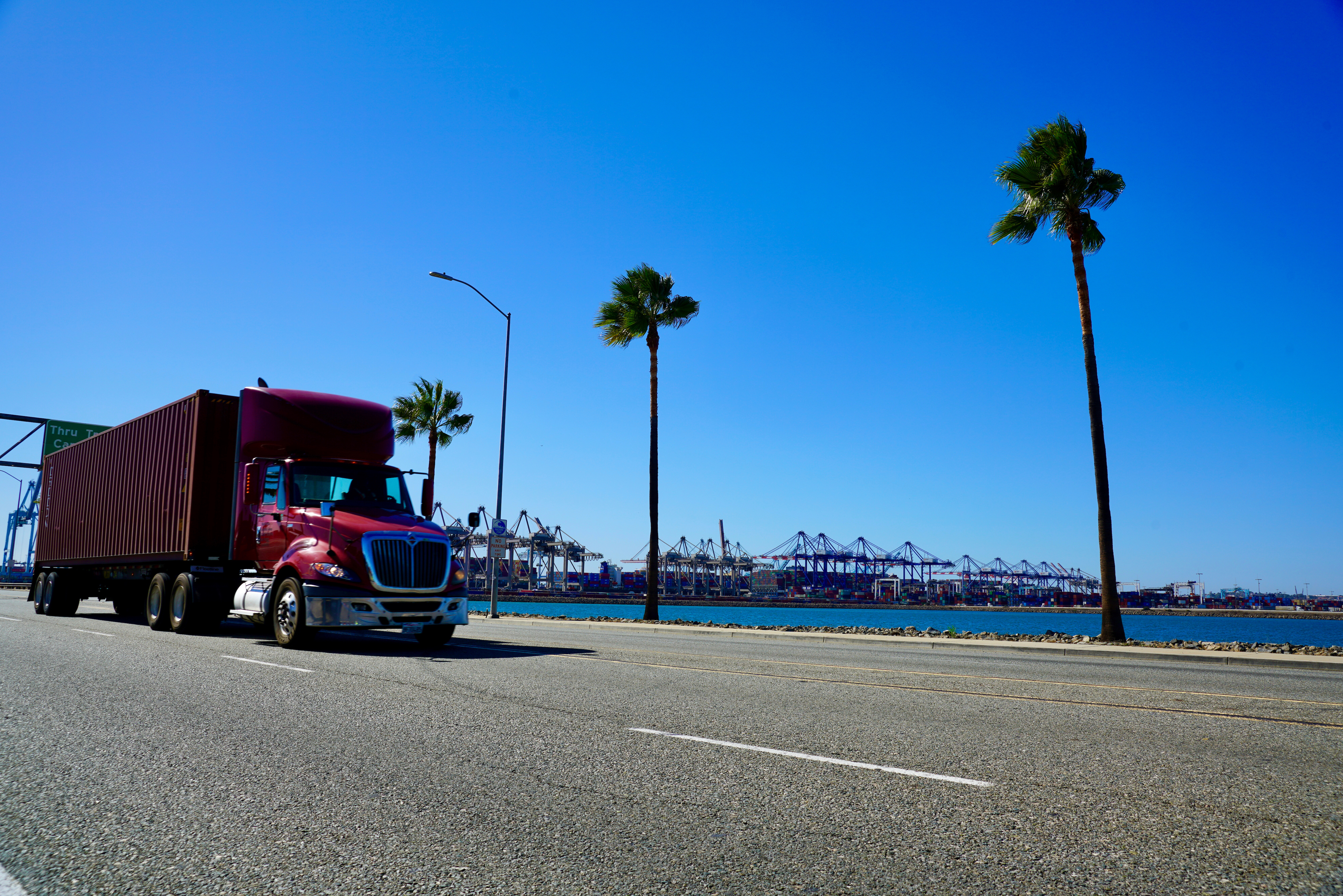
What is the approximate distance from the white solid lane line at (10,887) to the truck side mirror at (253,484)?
1213cm

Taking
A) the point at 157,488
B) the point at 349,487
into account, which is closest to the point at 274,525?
the point at 349,487

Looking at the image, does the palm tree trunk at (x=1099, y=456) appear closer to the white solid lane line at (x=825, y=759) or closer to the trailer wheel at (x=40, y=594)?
the white solid lane line at (x=825, y=759)

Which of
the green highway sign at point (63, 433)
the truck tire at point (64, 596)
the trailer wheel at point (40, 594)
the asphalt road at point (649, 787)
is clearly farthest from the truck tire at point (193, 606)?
the green highway sign at point (63, 433)

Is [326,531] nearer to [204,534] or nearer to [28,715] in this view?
[204,534]

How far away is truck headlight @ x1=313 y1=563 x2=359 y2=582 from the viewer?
13.1m

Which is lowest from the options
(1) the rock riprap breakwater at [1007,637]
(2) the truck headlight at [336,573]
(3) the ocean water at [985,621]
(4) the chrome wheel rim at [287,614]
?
(3) the ocean water at [985,621]

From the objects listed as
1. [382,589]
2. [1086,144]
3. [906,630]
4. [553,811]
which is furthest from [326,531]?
[1086,144]

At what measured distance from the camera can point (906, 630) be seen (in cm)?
2530

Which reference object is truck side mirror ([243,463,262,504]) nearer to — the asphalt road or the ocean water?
the asphalt road

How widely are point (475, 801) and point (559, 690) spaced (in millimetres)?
4389

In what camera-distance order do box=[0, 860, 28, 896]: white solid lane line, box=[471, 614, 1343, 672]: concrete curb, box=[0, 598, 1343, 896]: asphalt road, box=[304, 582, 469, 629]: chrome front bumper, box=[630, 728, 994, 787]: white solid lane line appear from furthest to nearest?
1. box=[471, 614, 1343, 672]: concrete curb
2. box=[304, 582, 469, 629]: chrome front bumper
3. box=[630, 728, 994, 787]: white solid lane line
4. box=[0, 598, 1343, 896]: asphalt road
5. box=[0, 860, 28, 896]: white solid lane line

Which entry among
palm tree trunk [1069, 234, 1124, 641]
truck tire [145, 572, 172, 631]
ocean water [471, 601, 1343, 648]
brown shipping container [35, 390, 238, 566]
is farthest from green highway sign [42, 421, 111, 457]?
palm tree trunk [1069, 234, 1124, 641]

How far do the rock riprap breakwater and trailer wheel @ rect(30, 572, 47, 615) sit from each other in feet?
43.9

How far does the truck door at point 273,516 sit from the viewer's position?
48.1 feet
